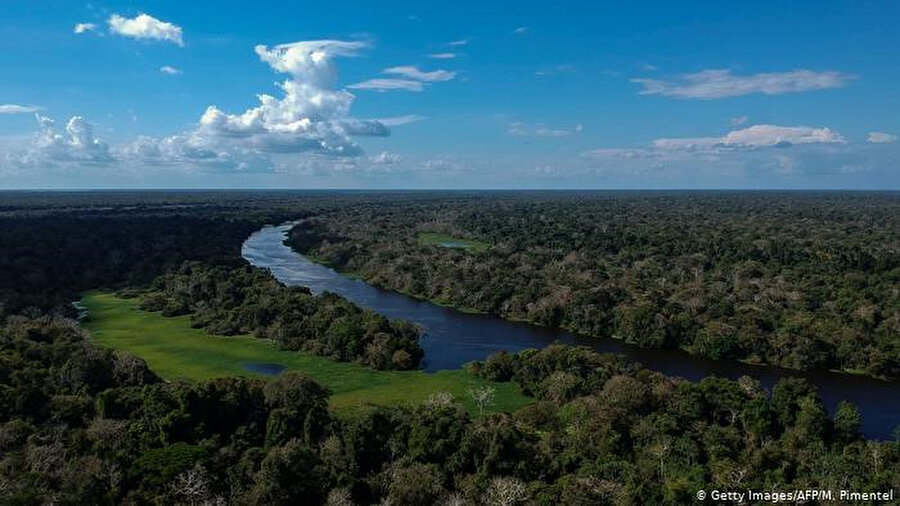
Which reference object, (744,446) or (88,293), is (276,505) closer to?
(744,446)

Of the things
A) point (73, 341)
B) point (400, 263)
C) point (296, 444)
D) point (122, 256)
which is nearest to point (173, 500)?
point (296, 444)

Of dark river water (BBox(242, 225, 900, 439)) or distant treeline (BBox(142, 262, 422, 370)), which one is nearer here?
dark river water (BBox(242, 225, 900, 439))

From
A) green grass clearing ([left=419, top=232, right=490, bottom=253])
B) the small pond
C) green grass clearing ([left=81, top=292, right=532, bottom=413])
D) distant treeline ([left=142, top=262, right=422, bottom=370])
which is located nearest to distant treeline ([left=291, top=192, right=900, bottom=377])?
green grass clearing ([left=419, top=232, right=490, bottom=253])

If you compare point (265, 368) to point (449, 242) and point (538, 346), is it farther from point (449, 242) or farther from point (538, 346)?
point (449, 242)

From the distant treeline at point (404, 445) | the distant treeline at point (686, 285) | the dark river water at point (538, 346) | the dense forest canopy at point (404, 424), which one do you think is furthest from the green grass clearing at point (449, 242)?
the distant treeline at point (404, 445)

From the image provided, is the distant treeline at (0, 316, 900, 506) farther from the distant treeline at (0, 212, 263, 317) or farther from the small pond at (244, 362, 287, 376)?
the distant treeline at (0, 212, 263, 317)

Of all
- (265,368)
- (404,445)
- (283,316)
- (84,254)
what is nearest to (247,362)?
(265,368)
